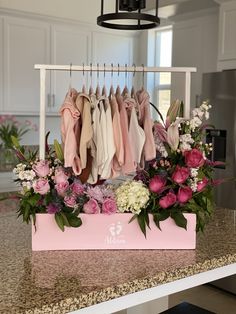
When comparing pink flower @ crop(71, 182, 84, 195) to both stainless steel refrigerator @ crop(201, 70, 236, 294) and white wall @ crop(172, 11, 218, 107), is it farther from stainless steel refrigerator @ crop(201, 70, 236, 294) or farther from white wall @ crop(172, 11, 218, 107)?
white wall @ crop(172, 11, 218, 107)

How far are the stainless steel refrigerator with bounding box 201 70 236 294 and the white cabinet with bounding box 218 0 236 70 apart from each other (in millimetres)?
309

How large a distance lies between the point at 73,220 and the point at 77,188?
113 mm

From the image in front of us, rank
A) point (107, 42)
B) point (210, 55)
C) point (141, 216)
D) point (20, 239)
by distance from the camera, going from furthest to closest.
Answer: point (107, 42) < point (210, 55) < point (20, 239) < point (141, 216)

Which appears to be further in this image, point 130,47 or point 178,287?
point 130,47

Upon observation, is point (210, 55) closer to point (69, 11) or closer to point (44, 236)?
point (69, 11)

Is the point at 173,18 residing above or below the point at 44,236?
above

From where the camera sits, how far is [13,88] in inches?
182

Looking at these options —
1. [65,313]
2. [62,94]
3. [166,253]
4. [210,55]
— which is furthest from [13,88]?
[65,313]

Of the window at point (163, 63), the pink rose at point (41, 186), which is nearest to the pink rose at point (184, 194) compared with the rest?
the pink rose at point (41, 186)

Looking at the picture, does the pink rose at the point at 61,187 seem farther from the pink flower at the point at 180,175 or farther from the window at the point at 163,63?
the window at the point at 163,63

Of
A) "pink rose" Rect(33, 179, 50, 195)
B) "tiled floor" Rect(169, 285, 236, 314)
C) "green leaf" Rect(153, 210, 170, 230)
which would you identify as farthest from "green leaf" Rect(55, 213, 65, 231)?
"tiled floor" Rect(169, 285, 236, 314)

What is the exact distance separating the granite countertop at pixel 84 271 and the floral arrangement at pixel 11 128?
2.96 metres

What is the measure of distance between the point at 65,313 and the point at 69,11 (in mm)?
4290

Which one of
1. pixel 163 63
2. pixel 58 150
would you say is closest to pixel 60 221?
pixel 58 150
